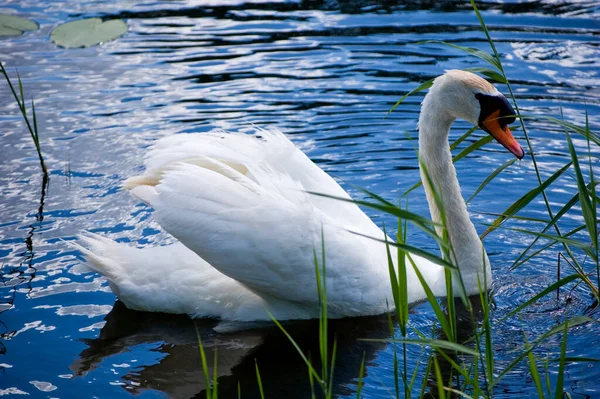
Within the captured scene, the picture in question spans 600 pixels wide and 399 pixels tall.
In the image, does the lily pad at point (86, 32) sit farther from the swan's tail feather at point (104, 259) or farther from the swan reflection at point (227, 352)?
the swan reflection at point (227, 352)

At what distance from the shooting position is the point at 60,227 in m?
6.41

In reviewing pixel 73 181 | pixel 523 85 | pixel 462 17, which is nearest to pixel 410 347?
pixel 73 181

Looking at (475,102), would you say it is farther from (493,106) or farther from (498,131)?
(498,131)

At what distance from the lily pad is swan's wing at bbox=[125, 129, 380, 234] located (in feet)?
15.2

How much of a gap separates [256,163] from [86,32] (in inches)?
215

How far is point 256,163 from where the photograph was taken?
5.16 m

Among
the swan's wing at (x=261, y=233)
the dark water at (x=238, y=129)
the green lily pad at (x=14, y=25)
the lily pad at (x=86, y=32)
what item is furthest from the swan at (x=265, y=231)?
the green lily pad at (x=14, y=25)

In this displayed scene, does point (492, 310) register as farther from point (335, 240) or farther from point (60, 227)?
point (60, 227)

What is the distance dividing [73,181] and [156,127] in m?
1.28

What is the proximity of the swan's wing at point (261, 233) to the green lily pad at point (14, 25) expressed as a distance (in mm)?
5592

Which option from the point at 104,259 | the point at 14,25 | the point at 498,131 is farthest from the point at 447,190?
the point at 14,25

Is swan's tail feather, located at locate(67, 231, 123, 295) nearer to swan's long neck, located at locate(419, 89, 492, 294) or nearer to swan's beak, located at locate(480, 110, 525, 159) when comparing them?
swan's long neck, located at locate(419, 89, 492, 294)

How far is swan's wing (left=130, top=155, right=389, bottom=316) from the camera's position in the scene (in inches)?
188

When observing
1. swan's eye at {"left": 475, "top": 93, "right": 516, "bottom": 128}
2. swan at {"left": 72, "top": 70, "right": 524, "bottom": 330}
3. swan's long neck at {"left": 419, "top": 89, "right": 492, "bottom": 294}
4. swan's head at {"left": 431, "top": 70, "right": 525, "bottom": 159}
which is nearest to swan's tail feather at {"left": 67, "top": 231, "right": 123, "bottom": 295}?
swan at {"left": 72, "top": 70, "right": 524, "bottom": 330}
